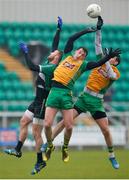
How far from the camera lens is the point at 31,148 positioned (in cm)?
2089

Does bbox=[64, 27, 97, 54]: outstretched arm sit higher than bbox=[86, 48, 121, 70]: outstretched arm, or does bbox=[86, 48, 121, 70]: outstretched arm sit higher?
bbox=[64, 27, 97, 54]: outstretched arm

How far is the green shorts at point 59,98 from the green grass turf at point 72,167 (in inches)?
48.7

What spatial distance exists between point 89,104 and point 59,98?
1.02 m

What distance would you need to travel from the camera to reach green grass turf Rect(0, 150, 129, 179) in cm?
1312

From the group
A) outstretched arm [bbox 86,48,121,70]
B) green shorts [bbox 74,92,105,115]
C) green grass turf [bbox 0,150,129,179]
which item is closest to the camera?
outstretched arm [bbox 86,48,121,70]

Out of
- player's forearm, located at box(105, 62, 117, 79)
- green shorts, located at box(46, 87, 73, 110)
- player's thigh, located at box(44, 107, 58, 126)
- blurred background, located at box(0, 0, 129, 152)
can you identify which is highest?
player's forearm, located at box(105, 62, 117, 79)

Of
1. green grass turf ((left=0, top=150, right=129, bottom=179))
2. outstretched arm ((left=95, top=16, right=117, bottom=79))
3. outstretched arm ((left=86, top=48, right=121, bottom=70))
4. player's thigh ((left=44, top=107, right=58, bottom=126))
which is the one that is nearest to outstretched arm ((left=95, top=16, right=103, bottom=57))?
outstretched arm ((left=95, top=16, right=117, bottom=79))

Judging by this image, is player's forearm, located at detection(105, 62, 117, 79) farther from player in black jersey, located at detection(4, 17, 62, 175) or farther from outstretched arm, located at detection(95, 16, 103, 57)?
player in black jersey, located at detection(4, 17, 62, 175)

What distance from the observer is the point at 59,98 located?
12875mm

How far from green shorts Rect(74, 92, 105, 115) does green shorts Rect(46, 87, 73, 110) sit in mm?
778

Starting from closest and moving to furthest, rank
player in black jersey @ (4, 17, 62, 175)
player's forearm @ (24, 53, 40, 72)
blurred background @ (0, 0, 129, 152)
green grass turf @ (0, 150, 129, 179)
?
player's forearm @ (24, 53, 40, 72), green grass turf @ (0, 150, 129, 179), player in black jersey @ (4, 17, 62, 175), blurred background @ (0, 0, 129, 152)

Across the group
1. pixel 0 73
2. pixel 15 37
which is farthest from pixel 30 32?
pixel 0 73

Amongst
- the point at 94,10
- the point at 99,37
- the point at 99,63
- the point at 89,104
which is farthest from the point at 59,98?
the point at 94,10

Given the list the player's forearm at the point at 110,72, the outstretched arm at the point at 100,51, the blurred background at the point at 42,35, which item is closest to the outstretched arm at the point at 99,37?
the outstretched arm at the point at 100,51
